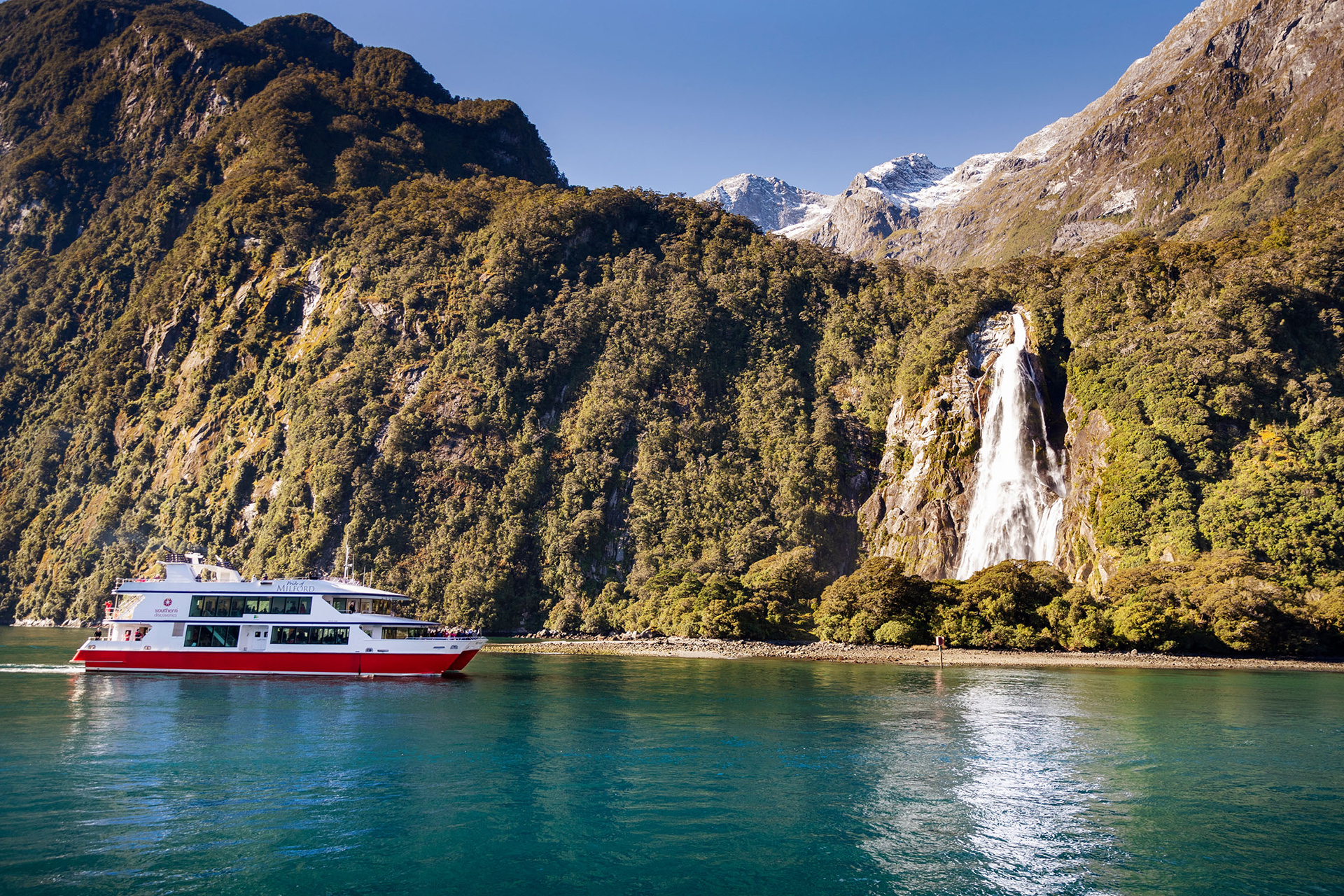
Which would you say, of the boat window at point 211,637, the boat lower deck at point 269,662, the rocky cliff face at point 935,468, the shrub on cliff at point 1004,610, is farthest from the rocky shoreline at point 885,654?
the boat window at point 211,637

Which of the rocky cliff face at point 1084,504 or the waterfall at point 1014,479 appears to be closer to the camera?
the rocky cliff face at point 1084,504

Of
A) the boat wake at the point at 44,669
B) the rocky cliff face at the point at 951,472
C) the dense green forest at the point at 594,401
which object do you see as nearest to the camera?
the boat wake at the point at 44,669

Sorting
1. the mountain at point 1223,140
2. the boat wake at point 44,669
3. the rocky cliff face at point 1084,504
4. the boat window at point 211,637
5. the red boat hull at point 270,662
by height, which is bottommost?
the boat wake at point 44,669

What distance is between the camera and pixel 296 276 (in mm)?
144750

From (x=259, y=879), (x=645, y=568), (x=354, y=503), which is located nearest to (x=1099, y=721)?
(x=259, y=879)

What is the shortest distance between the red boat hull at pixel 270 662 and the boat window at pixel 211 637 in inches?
23.1

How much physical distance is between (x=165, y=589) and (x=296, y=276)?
330ft

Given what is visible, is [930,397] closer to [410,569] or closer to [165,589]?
[410,569]

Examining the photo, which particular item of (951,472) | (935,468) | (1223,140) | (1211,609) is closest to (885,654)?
(1211,609)

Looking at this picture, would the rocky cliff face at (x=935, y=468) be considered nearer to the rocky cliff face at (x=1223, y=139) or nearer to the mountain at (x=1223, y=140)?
the rocky cliff face at (x=1223, y=139)

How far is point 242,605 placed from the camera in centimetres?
5775

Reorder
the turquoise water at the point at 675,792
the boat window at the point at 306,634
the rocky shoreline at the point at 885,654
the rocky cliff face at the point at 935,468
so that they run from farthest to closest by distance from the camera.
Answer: the rocky cliff face at the point at 935,468 → the rocky shoreline at the point at 885,654 → the boat window at the point at 306,634 → the turquoise water at the point at 675,792

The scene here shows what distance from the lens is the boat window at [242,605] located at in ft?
189

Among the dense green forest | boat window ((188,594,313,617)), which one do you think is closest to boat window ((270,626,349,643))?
boat window ((188,594,313,617))
